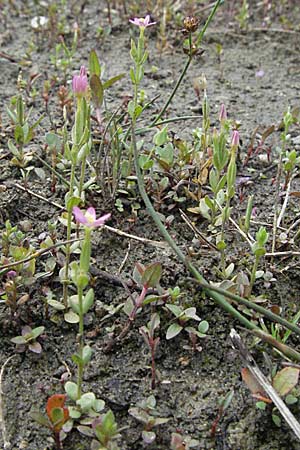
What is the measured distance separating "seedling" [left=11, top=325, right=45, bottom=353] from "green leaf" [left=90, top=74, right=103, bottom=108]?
73 centimetres

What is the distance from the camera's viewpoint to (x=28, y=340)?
144cm

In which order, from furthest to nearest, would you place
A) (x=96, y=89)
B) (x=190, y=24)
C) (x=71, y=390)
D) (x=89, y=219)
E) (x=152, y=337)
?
1. (x=96, y=89)
2. (x=190, y=24)
3. (x=152, y=337)
4. (x=71, y=390)
5. (x=89, y=219)

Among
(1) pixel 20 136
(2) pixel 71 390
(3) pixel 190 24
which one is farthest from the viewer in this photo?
(1) pixel 20 136

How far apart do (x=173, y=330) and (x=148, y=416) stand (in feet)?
0.74

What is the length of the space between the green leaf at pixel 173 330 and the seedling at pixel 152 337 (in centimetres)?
3

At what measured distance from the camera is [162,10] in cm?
315

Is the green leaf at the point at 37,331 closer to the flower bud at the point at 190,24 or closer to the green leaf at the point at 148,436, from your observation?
the green leaf at the point at 148,436

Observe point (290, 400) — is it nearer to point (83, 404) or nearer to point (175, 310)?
point (175, 310)

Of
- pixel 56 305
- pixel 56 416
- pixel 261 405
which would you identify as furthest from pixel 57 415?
pixel 261 405

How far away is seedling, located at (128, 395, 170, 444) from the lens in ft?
4.21

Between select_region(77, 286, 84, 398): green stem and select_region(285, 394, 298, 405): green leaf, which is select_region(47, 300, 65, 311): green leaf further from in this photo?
select_region(285, 394, 298, 405): green leaf

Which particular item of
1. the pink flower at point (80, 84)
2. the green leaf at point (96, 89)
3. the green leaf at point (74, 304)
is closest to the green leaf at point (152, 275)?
the green leaf at point (74, 304)

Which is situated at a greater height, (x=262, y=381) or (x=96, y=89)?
(x=96, y=89)

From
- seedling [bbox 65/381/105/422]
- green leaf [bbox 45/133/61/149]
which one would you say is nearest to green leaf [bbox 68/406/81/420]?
seedling [bbox 65/381/105/422]
